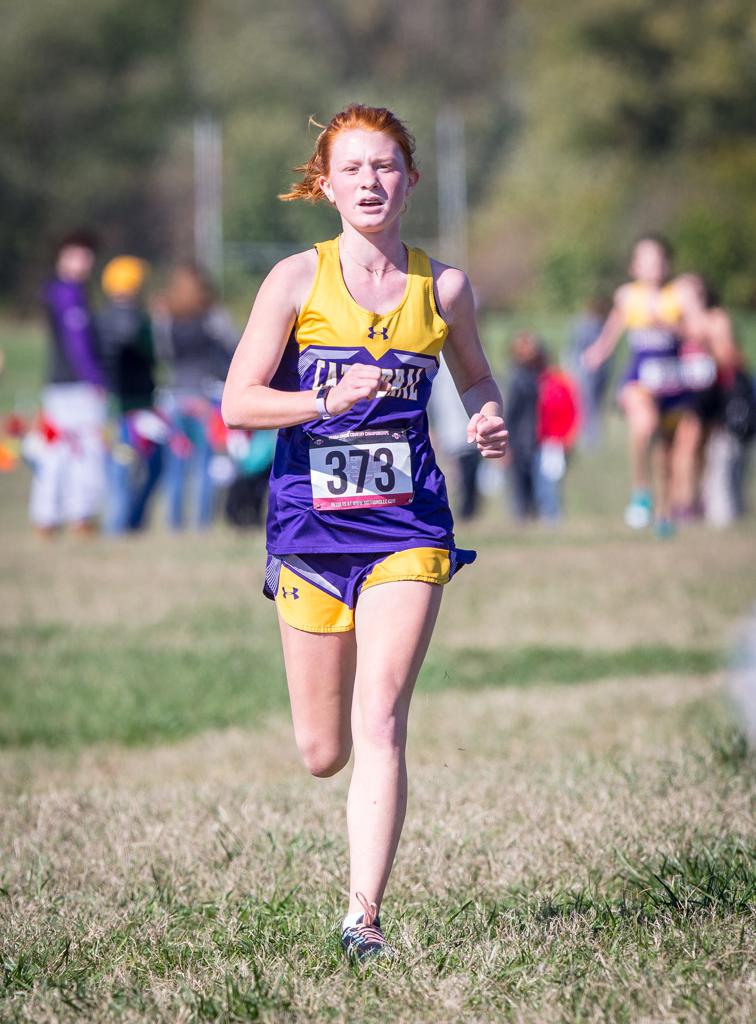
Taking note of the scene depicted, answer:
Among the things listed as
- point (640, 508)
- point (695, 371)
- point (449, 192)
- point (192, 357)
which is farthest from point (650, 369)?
point (449, 192)

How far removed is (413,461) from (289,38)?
73.6 m

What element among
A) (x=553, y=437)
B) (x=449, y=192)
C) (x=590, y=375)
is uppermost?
(x=449, y=192)

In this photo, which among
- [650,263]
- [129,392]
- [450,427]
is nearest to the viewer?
[650,263]

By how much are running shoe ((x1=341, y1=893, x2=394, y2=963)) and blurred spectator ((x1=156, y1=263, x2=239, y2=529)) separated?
1079cm

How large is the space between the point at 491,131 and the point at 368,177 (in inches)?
2627

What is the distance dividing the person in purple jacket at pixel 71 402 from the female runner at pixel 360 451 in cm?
939

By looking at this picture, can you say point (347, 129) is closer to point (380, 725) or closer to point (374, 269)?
point (374, 269)

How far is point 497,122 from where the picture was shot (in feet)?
227

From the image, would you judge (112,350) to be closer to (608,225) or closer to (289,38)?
(608,225)

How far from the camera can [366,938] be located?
11.9 feet

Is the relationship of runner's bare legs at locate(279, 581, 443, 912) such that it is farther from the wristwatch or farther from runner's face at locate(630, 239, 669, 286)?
runner's face at locate(630, 239, 669, 286)

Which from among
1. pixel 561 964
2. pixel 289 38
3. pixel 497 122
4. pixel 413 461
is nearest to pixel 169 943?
pixel 561 964

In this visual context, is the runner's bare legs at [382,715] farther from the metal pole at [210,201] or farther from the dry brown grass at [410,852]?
the metal pole at [210,201]

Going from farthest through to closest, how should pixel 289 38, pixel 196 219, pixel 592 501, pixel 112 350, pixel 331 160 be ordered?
pixel 289 38 → pixel 196 219 → pixel 592 501 → pixel 112 350 → pixel 331 160
